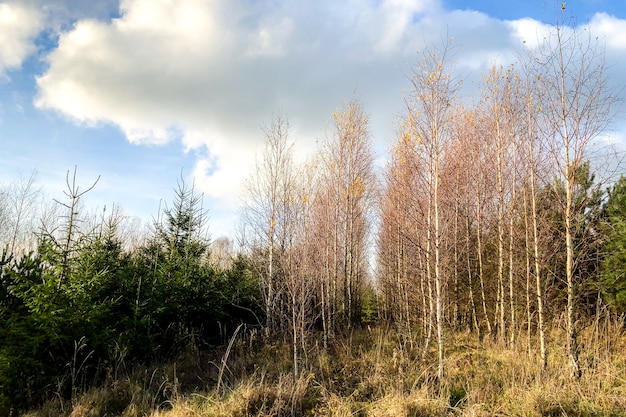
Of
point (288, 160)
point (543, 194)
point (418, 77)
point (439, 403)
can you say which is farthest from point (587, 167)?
point (288, 160)

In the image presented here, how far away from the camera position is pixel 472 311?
1049 cm

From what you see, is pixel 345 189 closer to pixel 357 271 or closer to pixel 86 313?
pixel 357 271

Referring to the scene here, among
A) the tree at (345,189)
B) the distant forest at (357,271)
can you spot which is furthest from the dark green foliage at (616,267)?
the tree at (345,189)

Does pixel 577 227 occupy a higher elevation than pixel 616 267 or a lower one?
higher

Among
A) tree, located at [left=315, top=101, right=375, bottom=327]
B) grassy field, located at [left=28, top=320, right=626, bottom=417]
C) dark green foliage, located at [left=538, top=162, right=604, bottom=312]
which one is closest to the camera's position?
grassy field, located at [left=28, top=320, right=626, bottom=417]

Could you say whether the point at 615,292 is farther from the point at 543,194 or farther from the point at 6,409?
the point at 6,409

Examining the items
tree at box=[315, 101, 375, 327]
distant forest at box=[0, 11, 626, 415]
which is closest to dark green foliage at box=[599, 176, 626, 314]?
distant forest at box=[0, 11, 626, 415]

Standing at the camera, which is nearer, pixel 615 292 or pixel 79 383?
pixel 79 383

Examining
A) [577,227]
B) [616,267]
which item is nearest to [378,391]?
[577,227]

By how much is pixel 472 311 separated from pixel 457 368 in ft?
14.8

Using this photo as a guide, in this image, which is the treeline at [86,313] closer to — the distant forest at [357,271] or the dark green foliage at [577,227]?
the distant forest at [357,271]

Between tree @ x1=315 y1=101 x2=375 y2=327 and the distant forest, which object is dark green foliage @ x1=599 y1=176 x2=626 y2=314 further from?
tree @ x1=315 y1=101 x2=375 y2=327

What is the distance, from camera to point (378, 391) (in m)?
5.33

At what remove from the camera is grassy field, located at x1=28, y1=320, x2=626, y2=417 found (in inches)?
181
